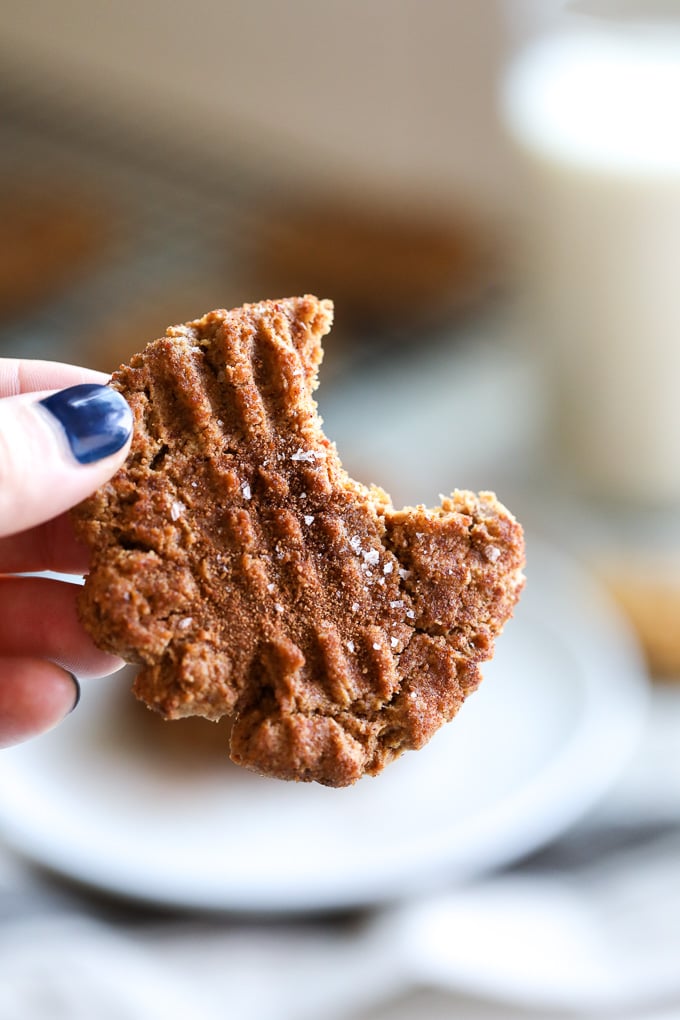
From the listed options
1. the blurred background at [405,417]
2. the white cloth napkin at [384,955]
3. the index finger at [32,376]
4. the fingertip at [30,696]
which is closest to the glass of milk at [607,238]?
the blurred background at [405,417]

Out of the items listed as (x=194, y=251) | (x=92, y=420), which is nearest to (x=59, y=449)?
(x=92, y=420)

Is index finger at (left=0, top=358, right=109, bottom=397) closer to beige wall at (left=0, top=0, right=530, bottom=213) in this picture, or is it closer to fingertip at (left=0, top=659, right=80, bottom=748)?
fingertip at (left=0, top=659, right=80, bottom=748)

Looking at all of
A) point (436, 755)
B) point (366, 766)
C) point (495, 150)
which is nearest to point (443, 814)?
point (436, 755)

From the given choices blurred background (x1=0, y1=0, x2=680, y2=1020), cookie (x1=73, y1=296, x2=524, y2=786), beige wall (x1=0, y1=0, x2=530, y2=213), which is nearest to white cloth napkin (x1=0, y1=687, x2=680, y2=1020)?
blurred background (x1=0, y1=0, x2=680, y2=1020)

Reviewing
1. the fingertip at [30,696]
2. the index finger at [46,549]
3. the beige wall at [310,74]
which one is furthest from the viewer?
the beige wall at [310,74]

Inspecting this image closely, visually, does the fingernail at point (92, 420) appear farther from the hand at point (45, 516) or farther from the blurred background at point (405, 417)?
the blurred background at point (405, 417)

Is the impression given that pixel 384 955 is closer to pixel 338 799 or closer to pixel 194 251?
pixel 338 799

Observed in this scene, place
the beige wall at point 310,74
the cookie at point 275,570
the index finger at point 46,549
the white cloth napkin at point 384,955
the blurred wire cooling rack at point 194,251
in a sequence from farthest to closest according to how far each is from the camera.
Result: 1. the beige wall at point 310,74
2. the blurred wire cooling rack at point 194,251
3. the white cloth napkin at point 384,955
4. the index finger at point 46,549
5. the cookie at point 275,570
